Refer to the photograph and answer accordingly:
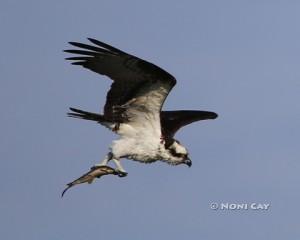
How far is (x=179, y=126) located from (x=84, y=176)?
2.21 metres

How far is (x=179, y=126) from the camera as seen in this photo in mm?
27797

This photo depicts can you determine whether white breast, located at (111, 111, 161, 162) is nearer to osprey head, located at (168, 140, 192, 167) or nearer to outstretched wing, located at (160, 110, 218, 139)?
osprey head, located at (168, 140, 192, 167)

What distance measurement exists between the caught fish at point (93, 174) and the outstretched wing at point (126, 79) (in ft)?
2.72

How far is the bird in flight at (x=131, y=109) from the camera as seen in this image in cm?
2531

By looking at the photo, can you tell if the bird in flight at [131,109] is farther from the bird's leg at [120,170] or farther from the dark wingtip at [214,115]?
the dark wingtip at [214,115]

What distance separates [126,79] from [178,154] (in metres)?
1.92

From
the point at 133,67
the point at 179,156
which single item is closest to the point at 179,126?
the point at 179,156

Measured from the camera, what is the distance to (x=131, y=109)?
1031 inches

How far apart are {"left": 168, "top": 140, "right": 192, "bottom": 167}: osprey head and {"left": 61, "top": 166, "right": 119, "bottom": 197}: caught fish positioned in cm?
110

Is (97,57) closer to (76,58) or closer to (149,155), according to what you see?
(76,58)

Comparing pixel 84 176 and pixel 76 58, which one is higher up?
pixel 76 58

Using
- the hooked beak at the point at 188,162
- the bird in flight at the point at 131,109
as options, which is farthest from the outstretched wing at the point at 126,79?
the hooked beak at the point at 188,162

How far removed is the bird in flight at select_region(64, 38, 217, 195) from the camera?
25312mm

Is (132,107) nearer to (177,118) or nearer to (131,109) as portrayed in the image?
(131,109)
